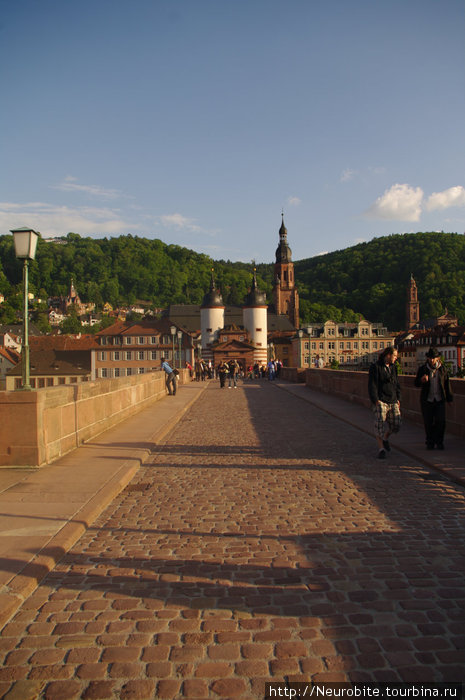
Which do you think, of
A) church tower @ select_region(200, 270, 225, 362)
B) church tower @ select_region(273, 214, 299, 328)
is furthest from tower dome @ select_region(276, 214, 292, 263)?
church tower @ select_region(200, 270, 225, 362)

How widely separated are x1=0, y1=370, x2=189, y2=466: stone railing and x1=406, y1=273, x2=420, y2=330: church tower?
123m

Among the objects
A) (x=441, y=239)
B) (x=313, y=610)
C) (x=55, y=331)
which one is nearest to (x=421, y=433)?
(x=313, y=610)

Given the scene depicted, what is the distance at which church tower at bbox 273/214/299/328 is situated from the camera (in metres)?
134

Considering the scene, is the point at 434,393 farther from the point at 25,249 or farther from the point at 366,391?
the point at 366,391

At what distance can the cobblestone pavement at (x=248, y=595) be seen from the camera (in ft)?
10.0

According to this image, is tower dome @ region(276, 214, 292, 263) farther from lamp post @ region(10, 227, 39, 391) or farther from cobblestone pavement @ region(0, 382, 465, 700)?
cobblestone pavement @ region(0, 382, 465, 700)

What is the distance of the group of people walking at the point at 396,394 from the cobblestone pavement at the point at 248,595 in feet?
5.68

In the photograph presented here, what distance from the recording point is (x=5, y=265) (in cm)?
19188

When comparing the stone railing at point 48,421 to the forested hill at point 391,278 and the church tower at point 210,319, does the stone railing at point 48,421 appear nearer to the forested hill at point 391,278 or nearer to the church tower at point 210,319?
the church tower at point 210,319

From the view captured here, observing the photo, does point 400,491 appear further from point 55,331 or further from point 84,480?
Answer: point 55,331

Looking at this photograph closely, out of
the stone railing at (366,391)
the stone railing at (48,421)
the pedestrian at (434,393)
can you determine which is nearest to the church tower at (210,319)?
the stone railing at (366,391)

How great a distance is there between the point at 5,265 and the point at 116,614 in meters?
203

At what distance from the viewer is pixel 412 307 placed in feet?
447

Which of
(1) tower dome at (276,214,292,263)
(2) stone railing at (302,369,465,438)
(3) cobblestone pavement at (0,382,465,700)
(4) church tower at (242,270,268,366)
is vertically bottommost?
(3) cobblestone pavement at (0,382,465,700)
